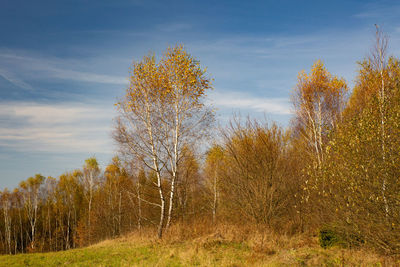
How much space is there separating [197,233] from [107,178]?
31780 mm

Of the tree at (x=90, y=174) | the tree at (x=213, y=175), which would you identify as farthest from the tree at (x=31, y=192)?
the tree at (x=213, y=175)

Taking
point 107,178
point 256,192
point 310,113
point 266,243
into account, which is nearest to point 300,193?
point 256,192

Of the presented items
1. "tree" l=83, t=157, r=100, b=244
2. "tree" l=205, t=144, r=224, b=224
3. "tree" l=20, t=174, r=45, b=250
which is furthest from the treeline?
"tree" l=20, t=174, r=45, b=250

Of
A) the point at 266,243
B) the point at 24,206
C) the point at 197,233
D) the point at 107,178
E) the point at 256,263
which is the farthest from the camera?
the point at 24,206

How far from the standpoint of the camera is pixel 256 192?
1336cm

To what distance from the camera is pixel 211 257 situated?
1002 cm

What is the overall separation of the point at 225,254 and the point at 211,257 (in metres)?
0.68

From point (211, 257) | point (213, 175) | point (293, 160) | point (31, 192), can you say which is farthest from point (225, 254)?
point (31, 192)

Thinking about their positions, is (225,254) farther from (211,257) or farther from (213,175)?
(213,175)

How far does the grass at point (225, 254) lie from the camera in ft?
29.2

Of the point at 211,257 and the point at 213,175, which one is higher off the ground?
the point at 213,175

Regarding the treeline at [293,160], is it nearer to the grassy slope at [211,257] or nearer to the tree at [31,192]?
the grassy slope at [211,257]

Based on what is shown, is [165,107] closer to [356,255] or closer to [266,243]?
[266,243]

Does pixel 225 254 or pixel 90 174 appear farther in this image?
pixel 90 174
